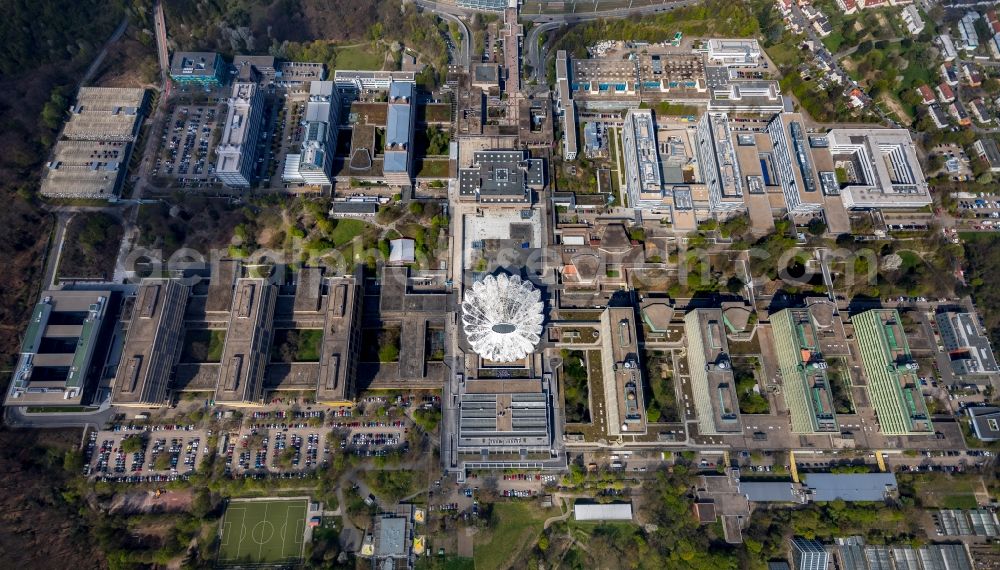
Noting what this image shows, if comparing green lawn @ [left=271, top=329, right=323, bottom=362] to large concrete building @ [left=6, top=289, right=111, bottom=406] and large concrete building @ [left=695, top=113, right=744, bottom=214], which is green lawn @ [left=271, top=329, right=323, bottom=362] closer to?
large concrete building @ [left=6, top=289, right=111, bottom=406]

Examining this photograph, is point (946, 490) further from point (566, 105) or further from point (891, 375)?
point (566, 105)

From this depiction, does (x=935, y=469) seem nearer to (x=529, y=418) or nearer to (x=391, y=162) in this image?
(x=529, y=418)

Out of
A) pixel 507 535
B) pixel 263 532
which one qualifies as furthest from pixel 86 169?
pixel 507 535

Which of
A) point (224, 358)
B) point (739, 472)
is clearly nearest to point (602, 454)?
point (739, 472)

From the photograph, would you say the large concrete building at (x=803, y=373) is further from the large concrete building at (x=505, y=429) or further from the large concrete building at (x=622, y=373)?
the large concrete building at (x=505, y=429)

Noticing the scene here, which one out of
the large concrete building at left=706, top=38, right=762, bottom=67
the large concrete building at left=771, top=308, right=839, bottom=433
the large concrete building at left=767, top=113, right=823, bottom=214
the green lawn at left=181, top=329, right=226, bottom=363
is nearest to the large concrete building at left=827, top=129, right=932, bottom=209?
the large concrete building at left=767, top=113, right=823, bottom=214

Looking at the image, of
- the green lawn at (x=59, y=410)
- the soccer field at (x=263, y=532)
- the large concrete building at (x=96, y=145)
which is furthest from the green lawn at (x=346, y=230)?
the green lawn at (x=59, y=410)
